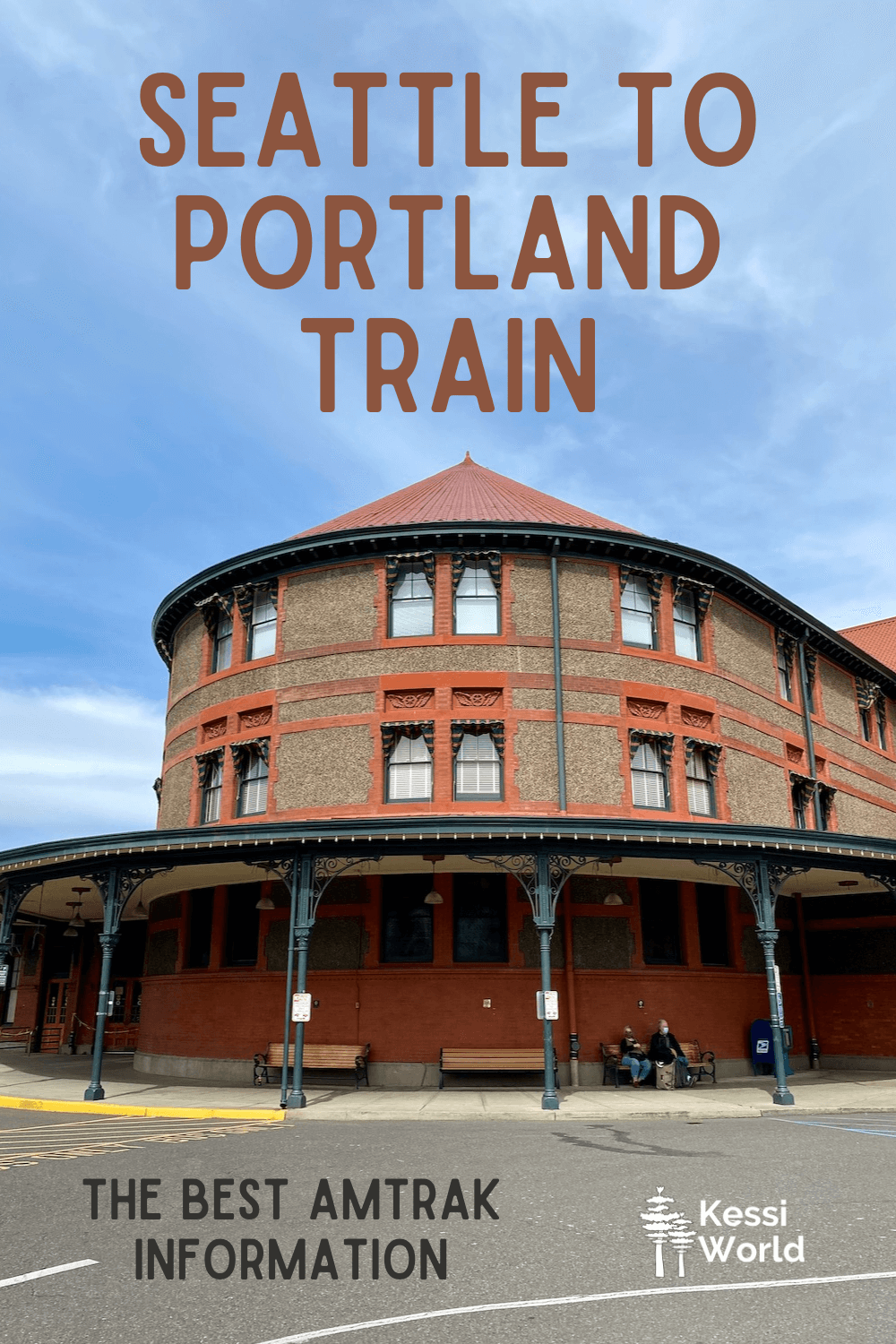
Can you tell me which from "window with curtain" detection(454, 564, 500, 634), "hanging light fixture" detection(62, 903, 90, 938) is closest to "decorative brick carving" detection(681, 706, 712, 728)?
"window with curtain" detection(454, 564, 500, 634)

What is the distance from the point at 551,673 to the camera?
2248 centimetres

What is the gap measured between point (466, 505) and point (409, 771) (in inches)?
295

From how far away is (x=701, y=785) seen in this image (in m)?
23.9

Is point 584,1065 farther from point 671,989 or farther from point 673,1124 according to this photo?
point 673,1124

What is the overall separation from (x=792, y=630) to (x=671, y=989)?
1179 cm

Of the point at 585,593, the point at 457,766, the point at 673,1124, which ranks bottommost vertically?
the point at 673,1124

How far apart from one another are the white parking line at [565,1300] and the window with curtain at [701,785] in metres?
17.7

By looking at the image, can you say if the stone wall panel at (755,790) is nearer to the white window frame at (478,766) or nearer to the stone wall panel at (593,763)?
the stone wall panel at (593,763)

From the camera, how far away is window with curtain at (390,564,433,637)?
23.2m

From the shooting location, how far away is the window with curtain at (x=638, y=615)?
2386cm

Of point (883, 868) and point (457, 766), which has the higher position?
point (457, 766)

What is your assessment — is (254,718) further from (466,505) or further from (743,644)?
(743,644)

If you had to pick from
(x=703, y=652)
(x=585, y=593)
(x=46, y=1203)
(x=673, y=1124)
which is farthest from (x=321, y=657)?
(x=46, y=1203)

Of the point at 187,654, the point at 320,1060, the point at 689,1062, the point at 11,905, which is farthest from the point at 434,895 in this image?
the point at 187,654
